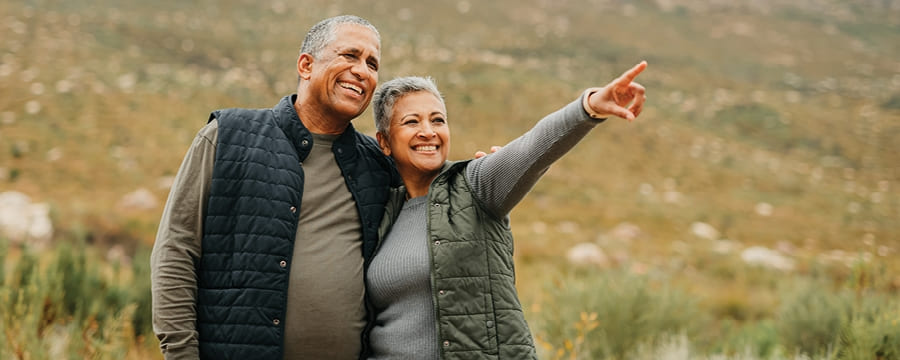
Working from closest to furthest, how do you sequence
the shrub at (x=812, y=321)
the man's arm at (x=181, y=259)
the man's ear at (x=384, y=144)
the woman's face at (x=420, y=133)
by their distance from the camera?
the man's arm at (x=181, y=259), the woman's face at (x=420, y=133), the man's ear at (x=384, y=144), the shrub at (x=812, y=321)

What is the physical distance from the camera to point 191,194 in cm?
217

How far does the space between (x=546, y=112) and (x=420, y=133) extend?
28.8 metres

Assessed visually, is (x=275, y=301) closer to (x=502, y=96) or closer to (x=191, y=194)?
(x=191, y=194)

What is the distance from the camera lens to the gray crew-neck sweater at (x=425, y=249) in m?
2.14

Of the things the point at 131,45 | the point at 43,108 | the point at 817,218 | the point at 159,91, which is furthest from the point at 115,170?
the point at 817,218

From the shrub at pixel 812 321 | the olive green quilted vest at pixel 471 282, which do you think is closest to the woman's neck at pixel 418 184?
the olive green quilted vest at pixel 471 282

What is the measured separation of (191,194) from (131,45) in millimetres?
31292

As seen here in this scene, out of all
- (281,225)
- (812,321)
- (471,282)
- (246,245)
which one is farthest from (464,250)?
(812,321)

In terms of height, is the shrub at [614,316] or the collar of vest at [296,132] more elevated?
the collar of vest at [296,132]

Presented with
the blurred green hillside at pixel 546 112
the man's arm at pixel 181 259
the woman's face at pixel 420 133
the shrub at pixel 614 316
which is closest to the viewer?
the man's arm at pixel 181 259

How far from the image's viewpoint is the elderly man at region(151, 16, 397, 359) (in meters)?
2.17

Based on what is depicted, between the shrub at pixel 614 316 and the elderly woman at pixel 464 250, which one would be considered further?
the shrub at pixel 614 316

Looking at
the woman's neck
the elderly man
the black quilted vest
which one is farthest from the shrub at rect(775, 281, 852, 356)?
the black quilted vest

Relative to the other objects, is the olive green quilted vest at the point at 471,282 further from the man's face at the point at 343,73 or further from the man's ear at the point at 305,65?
the man's ear at the point at 305,65
